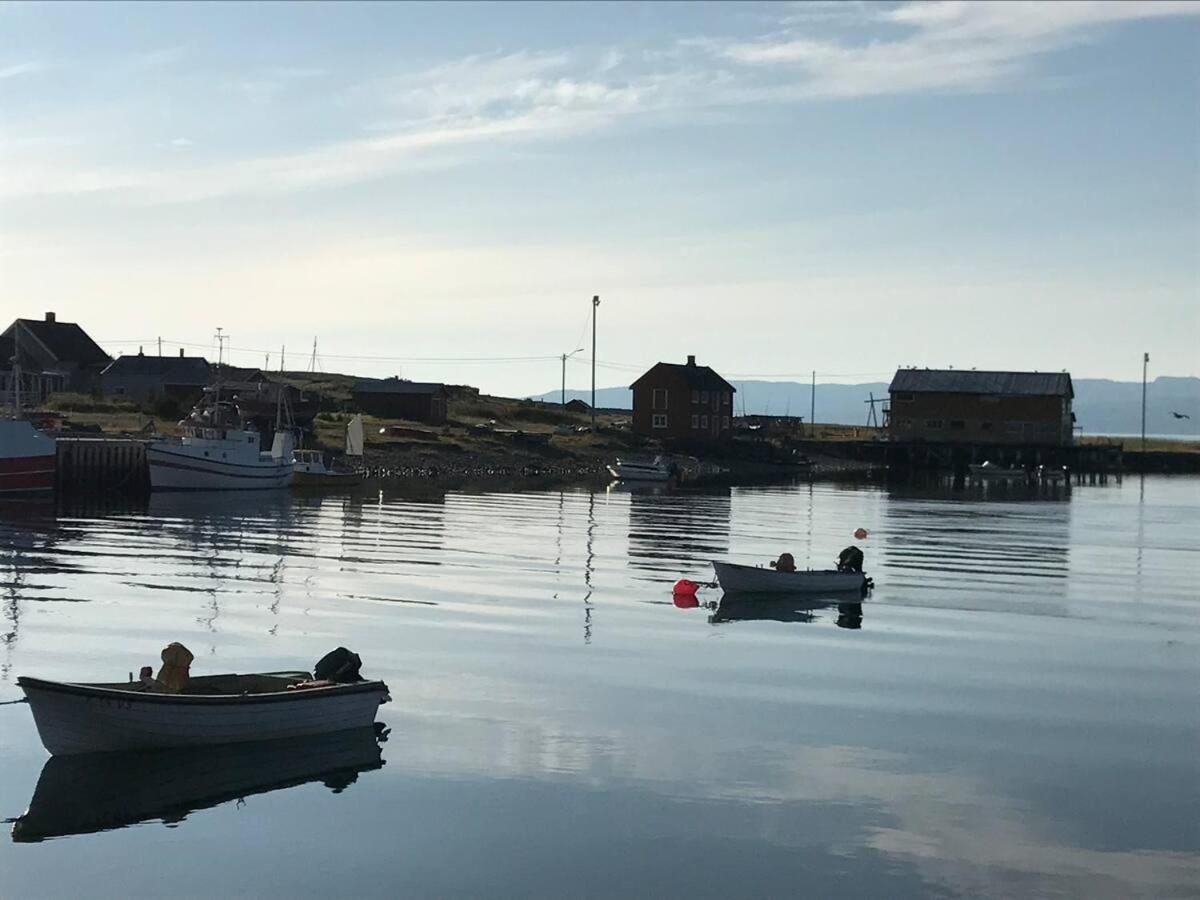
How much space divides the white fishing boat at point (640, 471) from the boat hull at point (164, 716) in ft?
295

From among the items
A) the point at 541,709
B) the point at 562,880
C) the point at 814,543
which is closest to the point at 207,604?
the point at 541,709

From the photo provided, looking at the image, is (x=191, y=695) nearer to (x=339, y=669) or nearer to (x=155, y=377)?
(x=339, y=669)

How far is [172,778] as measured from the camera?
896 inches

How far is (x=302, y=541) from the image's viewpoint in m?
59.0

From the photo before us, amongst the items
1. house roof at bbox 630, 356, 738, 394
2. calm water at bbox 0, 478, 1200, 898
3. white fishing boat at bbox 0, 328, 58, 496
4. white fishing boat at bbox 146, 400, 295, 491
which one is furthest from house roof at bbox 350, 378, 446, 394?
calm water at bbox 0, 478, 1200, 898

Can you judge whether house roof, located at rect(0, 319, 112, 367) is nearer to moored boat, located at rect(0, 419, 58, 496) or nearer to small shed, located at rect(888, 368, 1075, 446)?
moored boat, located at rect(0, 419, 58, 496)

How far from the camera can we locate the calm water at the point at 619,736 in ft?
63.7

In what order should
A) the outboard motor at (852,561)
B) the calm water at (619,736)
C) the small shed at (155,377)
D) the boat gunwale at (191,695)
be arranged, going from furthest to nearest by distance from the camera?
the small shed at (155,377) → the outboard motor at (852,561) → the boat gunwale at (191,695) → the calm water at (619,736)

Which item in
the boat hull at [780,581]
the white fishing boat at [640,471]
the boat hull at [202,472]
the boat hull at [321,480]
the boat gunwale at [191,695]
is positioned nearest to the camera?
the boat gunwale at [191,695]

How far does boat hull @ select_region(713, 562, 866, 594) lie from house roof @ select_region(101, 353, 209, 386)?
94.2 metres

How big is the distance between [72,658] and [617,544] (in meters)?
31.9

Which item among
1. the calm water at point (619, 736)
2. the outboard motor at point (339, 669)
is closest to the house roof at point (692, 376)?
the calm water at point (619, 736)

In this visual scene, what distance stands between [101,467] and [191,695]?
205ft

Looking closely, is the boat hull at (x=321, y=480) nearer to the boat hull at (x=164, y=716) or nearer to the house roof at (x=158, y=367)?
the house roof at (x=158, y=367)
